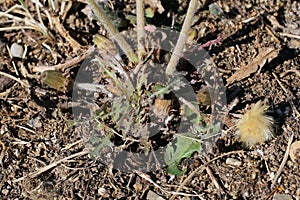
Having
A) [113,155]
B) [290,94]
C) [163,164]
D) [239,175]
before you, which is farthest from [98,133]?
[290,94]

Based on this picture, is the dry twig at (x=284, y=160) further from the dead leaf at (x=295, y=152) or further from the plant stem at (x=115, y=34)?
the plant stem at (x=115, y=34)

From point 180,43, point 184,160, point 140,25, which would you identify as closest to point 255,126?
point 184,160

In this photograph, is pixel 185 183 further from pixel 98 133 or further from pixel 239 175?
pixel 98 133

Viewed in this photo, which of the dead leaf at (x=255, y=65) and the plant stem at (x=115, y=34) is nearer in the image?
the plant stem at (x=115, y=34)

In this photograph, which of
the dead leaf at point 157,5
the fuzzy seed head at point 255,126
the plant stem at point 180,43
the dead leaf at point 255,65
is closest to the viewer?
the plant stem at point 180,43

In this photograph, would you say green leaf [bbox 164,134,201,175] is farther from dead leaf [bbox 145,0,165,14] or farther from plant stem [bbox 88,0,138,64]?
dead leaf [bbox 145,0,165,14]

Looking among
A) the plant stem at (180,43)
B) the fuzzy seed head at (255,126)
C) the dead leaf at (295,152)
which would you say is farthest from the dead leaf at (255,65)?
the dead leaf at (295,152)
